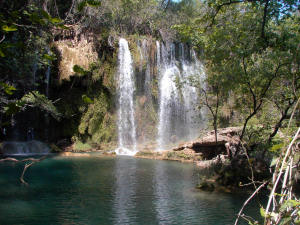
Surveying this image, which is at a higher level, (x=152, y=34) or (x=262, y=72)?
(x=152, y=34)

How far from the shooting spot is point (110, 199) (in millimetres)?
8875

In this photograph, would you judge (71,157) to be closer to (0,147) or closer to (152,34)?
(0,147)

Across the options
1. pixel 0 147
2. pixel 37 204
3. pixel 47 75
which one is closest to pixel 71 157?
pixel 0 147

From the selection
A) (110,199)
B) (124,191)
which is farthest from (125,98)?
(110,199)

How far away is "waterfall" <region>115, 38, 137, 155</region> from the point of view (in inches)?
945

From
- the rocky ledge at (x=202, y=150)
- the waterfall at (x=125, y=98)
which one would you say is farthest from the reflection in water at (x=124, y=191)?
the waterfall at (x=125, y=98)

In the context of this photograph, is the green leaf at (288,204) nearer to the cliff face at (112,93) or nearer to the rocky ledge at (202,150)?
the rocky ledge at (202,150)

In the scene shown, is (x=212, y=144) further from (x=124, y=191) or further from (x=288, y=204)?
(x=288, y=204)

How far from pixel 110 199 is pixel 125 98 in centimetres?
1586

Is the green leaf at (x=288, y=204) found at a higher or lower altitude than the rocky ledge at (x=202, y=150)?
higher

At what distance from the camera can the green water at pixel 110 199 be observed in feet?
23.8

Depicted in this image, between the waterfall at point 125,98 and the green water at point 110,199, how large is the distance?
1030cm

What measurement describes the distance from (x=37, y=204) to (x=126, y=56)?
1739cm

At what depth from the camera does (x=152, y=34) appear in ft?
88.8
